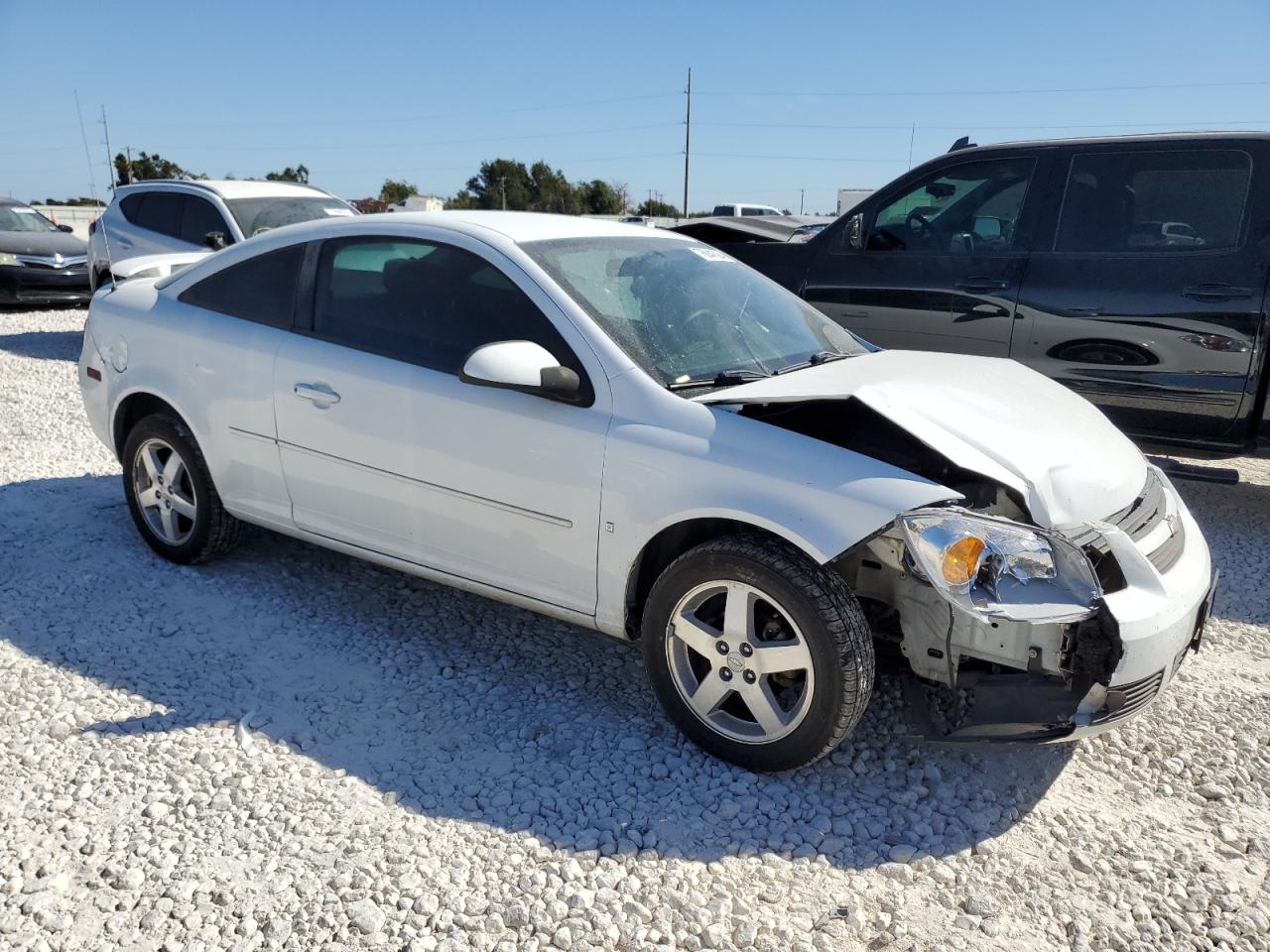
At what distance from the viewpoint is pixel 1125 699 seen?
2768 millimetres

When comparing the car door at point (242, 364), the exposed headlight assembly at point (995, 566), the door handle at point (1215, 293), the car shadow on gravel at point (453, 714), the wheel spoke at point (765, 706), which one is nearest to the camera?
the exposed headlight assembly at point (995, 566)

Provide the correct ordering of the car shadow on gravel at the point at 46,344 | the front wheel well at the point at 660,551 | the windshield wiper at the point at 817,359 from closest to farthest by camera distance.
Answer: the front wheel well at the point at 660,551
the windshield wiper at the point at 817,359
the car shadow on gravel at the point at 46,344

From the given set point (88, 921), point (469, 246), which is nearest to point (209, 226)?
point (469, 246)

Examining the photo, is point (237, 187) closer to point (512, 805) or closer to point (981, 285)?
point (981, 285)

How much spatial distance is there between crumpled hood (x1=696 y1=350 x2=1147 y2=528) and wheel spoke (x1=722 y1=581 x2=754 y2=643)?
59 centimetres

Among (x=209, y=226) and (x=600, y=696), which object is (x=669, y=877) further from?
(x=209, y=226)

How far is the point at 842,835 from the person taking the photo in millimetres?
2838

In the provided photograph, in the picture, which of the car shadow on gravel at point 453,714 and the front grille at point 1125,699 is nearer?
the front grille at point 1125,699

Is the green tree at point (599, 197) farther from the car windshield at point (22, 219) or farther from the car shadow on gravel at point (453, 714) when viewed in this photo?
the car shadow on gravel at point (453, 714)

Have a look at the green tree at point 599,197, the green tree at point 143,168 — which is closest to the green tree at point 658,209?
the green tree at point 599,197

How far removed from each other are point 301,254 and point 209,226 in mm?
6360

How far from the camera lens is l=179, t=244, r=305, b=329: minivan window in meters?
4.07

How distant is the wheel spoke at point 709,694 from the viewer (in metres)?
3.09

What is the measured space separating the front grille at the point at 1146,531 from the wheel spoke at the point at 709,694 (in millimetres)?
1131
